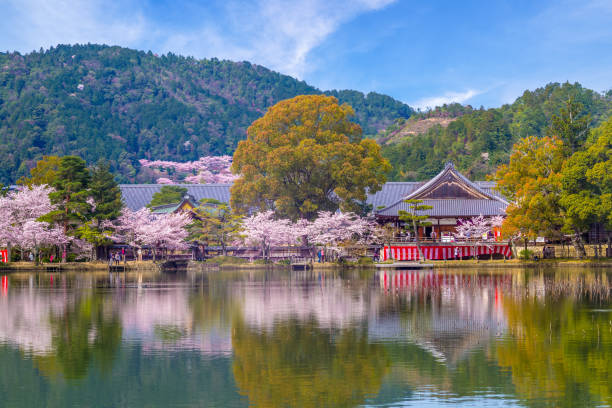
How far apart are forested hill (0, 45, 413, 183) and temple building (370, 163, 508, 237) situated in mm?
65072

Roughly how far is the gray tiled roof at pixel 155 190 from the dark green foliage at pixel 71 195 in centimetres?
2490

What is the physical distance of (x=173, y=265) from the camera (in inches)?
2119

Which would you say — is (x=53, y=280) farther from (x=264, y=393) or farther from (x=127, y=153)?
(x=127, y=153)

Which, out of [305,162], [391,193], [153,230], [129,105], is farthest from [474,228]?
[129,105]

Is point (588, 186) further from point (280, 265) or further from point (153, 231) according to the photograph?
point (153, 231)

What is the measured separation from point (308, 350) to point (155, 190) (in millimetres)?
68107

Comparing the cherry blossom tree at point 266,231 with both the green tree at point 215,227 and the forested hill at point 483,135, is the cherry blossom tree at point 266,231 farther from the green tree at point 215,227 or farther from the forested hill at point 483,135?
the forested hill at point 483,135

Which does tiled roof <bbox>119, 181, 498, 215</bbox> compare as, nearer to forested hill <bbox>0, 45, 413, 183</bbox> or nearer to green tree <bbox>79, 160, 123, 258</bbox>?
green tree <bbox>79, 160, 123, 258</bbox>

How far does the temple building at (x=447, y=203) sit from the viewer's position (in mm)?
62375

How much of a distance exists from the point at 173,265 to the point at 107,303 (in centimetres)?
2939

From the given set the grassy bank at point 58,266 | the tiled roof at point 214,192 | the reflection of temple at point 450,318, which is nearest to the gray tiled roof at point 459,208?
the tiled roof at point 214,192

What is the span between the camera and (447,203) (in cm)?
6356

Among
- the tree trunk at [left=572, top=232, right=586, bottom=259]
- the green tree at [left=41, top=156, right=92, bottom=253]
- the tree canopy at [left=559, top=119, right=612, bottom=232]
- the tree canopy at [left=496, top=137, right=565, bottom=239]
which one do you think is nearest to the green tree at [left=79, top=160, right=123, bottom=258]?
the green tree at [left=41, top=156, right=92, bottom=253]

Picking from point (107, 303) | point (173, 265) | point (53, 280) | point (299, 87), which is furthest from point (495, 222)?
point (299, 87)
